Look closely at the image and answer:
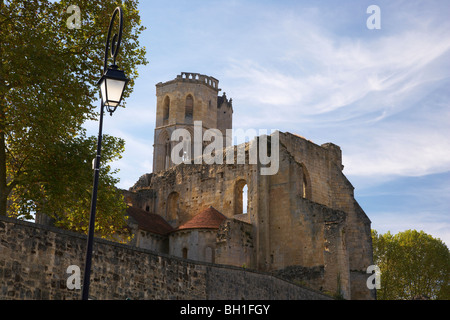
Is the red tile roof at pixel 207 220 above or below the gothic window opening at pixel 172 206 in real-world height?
below

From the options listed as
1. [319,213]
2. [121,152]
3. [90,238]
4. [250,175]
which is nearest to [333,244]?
[319,213]

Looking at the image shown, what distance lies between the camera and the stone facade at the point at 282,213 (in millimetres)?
29125

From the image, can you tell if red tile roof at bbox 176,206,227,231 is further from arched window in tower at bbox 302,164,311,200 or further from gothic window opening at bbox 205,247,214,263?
arched window in tower at bbox 302,164,311,200

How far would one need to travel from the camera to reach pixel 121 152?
19.6 meters

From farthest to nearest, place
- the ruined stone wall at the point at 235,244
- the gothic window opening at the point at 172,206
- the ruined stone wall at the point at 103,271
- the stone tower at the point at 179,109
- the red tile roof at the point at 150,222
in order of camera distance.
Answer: the stone tower at the point at 179,109, the gothic window opening at the point at 172,206, the red tile roof at the point at 150,222, the ruined stone wall at the point at 235,244, the ruined stone wall at the point at 103,271

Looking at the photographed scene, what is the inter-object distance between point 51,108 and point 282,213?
17.2 m

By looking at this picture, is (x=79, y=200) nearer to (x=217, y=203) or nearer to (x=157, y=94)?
(x=217, y=203)

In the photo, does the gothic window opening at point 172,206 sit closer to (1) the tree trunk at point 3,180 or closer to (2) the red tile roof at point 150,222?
(2) the red tile roof at point 150,222

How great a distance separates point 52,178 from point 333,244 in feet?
53.5

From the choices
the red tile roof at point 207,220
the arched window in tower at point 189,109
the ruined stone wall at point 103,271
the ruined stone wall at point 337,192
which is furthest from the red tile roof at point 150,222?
the arched window in tower at point 189,109

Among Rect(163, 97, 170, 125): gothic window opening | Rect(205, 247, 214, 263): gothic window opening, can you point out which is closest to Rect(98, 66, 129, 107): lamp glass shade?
Rect(205, 247, 214, 263): gothic window opening

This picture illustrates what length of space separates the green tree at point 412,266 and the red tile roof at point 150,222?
722 inches

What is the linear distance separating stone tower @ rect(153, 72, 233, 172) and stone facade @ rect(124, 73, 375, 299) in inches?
874

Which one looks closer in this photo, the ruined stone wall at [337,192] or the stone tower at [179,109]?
the ruined stone wall at [337,192]
